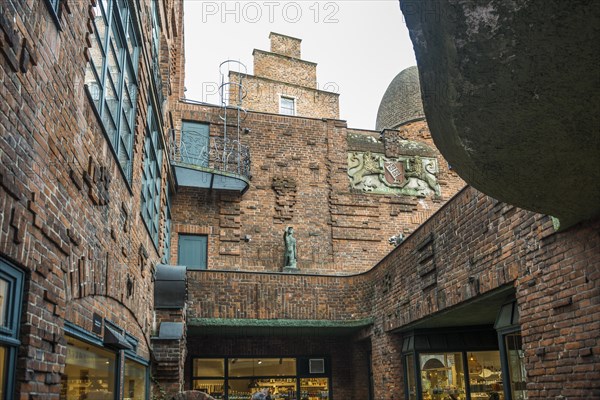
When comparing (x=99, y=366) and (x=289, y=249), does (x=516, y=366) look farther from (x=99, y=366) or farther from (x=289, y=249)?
(x=289, y=249)

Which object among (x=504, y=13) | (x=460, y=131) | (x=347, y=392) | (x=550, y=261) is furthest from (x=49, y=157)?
(x=347, y=392)

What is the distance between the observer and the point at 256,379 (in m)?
18.3

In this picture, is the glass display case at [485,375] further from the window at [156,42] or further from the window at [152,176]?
the window at [156,42]

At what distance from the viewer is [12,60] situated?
3.99 metres

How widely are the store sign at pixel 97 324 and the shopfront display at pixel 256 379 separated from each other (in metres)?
11.5

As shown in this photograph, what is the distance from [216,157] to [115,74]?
12.2m

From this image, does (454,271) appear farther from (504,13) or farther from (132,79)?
(504,13)

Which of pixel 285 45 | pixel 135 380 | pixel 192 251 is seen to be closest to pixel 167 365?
pixel 135 380

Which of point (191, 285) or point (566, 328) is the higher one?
point (191, 285)

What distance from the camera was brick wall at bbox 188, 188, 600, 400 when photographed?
7.02m

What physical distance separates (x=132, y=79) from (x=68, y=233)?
4.68 m

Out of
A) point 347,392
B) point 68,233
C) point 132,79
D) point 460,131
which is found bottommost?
point 347,392

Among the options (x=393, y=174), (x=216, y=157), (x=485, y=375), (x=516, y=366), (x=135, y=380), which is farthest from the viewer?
(x=393, y=174)

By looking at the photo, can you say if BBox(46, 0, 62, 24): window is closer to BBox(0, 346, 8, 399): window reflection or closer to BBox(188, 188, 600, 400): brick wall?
BBox(0, 346, 8, 399): window reflection
